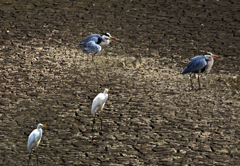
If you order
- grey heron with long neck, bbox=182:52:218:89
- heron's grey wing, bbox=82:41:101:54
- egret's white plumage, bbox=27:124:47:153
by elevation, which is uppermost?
heron's grey wing, bbox=82:41:101:54

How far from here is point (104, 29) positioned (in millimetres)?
13367

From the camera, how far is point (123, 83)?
10539 millimetres

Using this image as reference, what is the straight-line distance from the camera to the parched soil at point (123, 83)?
316 inches

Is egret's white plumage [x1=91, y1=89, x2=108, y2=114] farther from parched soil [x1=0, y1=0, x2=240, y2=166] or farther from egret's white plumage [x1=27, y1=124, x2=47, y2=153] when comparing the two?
egret's white plumage [x1=27, y1=124, x2=47, y2=153]

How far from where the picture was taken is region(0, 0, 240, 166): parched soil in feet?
26.3

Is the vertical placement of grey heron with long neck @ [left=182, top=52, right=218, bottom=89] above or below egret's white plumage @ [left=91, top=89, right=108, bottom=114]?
above

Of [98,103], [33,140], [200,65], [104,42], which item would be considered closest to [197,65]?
[200,65]

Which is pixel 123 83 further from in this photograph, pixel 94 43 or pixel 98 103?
pixel 98 103

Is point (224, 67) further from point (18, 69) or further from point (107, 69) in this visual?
point (18, 69)

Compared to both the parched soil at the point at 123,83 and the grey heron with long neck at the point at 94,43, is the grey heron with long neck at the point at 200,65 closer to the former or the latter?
the parched soil at the point at 123,83

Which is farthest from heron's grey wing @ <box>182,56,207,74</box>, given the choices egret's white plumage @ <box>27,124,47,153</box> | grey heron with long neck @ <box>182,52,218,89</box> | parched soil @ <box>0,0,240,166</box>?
egret's white plumage @ <box>27,124,47,153</box>

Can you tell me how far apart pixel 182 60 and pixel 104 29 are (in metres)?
2.71

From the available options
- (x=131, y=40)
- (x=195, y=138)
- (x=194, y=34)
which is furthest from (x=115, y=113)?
(x=194, y=34)

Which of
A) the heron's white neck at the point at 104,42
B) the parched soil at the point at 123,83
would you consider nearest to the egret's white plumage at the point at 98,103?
the parched soil at the point at 123,83
